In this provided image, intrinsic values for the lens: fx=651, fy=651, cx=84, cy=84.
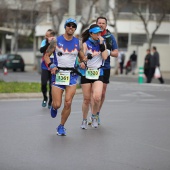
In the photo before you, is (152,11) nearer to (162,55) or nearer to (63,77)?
(162,55)

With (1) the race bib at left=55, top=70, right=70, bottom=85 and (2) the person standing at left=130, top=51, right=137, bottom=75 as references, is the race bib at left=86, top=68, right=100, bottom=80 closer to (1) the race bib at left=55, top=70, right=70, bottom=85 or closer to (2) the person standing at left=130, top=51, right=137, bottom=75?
(1) the race bib at left=55, top=70, right=70, bottom=85

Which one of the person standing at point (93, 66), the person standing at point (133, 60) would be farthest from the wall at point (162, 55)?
the person standing at point (93, 66)

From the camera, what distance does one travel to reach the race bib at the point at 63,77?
10.6 metres

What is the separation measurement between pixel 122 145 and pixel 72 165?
1.93 meters

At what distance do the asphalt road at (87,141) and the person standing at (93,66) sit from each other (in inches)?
21.2

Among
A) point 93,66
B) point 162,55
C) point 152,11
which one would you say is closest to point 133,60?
point 162,55

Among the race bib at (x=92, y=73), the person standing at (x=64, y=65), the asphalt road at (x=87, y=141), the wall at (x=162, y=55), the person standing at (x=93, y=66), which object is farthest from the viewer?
the wall at (x=162, y=55)

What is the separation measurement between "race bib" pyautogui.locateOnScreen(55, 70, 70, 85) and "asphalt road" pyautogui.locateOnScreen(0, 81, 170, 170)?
90 cm

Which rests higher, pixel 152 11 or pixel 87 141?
pixel 152 11

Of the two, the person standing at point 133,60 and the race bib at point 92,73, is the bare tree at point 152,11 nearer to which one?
the person standing at point 133,60

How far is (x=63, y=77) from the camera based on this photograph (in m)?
10.6

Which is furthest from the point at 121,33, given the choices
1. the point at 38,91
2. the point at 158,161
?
the point at 158,161

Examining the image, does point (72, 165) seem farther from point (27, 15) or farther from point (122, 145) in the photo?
point (27, 15)

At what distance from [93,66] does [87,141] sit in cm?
192
